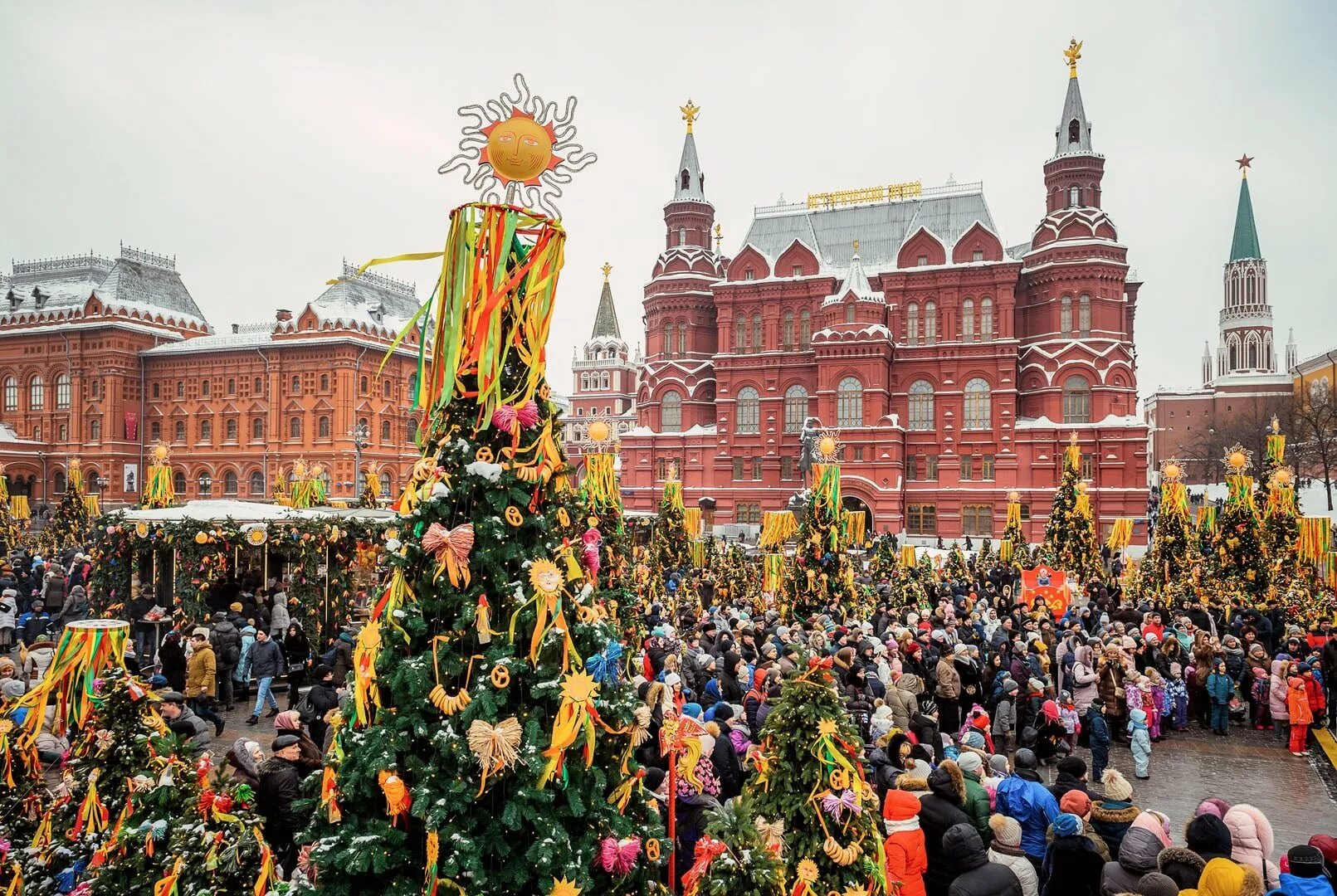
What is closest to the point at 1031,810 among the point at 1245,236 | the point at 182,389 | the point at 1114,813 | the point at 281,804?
the point at 1114,813

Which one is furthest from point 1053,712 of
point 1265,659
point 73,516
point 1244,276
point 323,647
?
point 1244,276

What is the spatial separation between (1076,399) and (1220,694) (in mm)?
29357

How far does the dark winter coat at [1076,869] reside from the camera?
15.3ft

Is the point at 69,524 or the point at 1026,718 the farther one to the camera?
the point at 69,524

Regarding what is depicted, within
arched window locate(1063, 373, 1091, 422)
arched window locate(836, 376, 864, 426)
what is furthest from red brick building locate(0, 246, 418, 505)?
arched window locate(1063, 373, 1091, 422)

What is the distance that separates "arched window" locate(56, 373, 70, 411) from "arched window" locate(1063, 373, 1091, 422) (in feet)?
182

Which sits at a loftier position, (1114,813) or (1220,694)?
(1114,813)

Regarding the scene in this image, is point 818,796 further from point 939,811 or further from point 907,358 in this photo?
point 907,358

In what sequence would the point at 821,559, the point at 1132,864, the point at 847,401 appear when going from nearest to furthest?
the point at 1132,864 < the point at 821,559 < the point at 847,401

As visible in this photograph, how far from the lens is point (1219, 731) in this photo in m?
10.7

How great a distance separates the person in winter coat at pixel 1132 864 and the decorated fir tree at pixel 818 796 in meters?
1.17

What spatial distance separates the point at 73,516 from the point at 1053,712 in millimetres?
27881

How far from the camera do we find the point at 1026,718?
9055 mm

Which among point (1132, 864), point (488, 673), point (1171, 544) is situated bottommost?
point (1132, 864)
